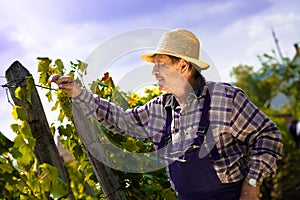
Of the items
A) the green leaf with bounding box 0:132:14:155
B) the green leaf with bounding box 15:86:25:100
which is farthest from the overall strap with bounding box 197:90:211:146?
the green leaf with bounding box 0:132:14:155

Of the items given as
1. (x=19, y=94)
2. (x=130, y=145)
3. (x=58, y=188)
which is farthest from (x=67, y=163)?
(x=130, y=145)

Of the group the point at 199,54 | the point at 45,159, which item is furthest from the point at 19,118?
the point at 199,54

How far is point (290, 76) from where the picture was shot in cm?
2203

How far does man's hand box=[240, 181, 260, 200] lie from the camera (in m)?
2.42

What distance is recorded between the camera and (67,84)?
253cm

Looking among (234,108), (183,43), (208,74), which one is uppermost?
(183,43)

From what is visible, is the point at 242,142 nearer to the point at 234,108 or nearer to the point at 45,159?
the point at 234,108

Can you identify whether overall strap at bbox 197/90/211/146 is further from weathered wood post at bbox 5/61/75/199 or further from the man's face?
weathered wood post at bbox 5/61/75/199

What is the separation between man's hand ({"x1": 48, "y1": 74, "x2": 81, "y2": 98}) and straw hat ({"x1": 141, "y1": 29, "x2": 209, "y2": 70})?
1.40ft

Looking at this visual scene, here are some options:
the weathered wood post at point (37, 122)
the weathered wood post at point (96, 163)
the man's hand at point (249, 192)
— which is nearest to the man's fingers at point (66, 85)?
the weathered wood post at point (96, 163)

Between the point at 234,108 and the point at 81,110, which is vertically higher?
the point at 81,110

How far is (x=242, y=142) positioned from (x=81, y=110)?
0.80 meters

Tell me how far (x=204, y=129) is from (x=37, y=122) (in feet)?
2.60

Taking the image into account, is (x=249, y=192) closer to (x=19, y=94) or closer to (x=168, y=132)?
(x=168, y=132)
